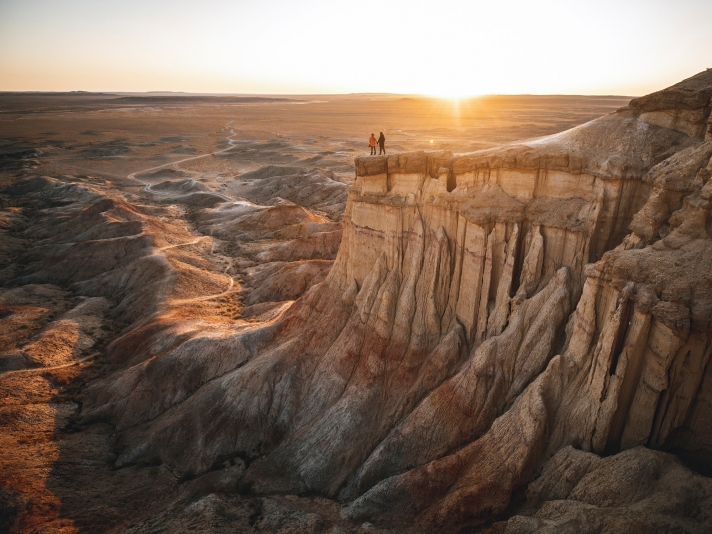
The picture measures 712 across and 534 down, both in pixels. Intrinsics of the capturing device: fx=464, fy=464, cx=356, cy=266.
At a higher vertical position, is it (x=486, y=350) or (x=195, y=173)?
(x=486, y=350)

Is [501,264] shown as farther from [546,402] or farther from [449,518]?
[449,518]

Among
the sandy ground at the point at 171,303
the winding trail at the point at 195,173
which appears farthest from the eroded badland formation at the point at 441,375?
the winding trail at the point at 195,173

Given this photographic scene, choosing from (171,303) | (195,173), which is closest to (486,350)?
(171,303)

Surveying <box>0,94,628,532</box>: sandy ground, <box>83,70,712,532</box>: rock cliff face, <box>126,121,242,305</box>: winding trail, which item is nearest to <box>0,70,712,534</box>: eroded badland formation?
<box>83,70,712,532</box>: rock cliff face

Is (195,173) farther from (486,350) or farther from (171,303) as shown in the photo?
(486,350)

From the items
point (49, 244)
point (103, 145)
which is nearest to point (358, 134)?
point (103, 145)
